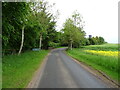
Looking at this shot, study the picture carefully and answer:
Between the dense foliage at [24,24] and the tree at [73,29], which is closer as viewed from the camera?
the dense foliage at [24,24]

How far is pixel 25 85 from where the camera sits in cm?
771

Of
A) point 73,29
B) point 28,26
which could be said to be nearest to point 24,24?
point 28,26

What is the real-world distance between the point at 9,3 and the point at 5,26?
2.01 meters

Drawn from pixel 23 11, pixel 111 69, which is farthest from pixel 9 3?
pixel 111 69

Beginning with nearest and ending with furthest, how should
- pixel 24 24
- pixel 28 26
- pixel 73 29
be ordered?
1. pixel 24 24
2. pixel 28 26
3. pixel 73 29

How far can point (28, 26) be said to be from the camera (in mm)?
26938

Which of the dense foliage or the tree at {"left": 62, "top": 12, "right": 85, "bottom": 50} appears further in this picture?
the tree at {"left": 62, "top": 12, "right": 85, "bottom": 50}

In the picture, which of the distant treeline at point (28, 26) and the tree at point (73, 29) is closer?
the distant treeline at point (28, 26)

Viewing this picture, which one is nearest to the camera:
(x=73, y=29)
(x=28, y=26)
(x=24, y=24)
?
(x=24, y=24)

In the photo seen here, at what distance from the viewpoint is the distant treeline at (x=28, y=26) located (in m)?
12.1

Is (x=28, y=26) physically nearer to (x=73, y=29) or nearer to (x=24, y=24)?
(x=24, y=24)

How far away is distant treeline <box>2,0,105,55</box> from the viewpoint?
12125 millimetres

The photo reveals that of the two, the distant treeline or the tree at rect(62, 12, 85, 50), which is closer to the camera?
the distant treeline

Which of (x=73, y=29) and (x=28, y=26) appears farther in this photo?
(x=73, y=29)
